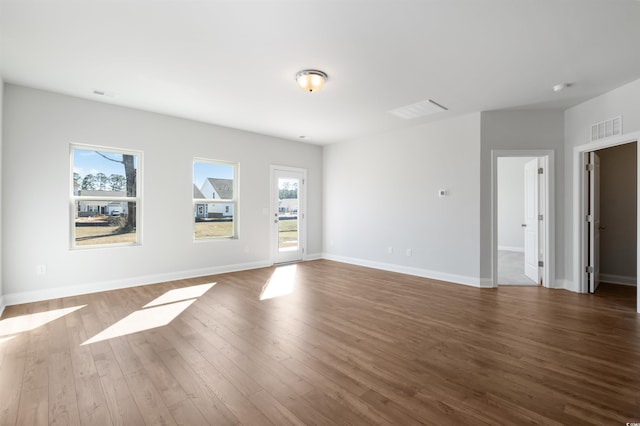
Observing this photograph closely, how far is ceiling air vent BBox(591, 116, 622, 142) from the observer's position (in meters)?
3.86

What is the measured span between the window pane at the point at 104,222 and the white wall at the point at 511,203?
944 cm

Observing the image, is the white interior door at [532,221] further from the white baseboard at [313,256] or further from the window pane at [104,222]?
the window pane at [104,222]

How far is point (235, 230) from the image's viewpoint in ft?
20.0

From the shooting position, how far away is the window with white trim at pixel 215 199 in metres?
5.57

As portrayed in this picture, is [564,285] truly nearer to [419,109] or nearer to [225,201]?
[419,109]

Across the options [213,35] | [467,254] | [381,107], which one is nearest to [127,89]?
[213,35]

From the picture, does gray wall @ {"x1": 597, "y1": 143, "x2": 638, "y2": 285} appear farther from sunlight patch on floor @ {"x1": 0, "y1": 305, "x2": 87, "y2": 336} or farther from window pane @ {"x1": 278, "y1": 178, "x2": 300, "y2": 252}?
sunlight patch on floor @ {"x1": 0, "y1": 305, "x2": 87, "y2": 336}

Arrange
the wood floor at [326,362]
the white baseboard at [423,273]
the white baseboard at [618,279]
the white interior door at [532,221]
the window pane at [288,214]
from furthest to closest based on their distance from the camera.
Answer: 1. the window pane at [288,214]
2. the white interior door at [532,221]
3. the white baseboard at [618,279]
4. the white baseboard at [423,273]
5. the wood floor at [326,362]

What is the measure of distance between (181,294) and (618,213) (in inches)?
287

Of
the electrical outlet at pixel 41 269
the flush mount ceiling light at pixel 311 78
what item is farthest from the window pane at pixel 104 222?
the flush mount ceiling light at pixel 311 78

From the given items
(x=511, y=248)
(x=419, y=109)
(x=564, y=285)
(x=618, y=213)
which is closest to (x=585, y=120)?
(x=618, y=213)

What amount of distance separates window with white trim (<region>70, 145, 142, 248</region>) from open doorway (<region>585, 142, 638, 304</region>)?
7.38m

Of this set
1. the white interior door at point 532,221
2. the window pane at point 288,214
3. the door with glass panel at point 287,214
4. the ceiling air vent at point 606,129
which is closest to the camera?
the ceiling air vent at point 606,129

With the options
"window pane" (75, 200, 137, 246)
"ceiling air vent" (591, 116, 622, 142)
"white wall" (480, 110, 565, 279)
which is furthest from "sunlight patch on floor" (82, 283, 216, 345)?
"ceiling air vent" (591, 116, 622, 142)
